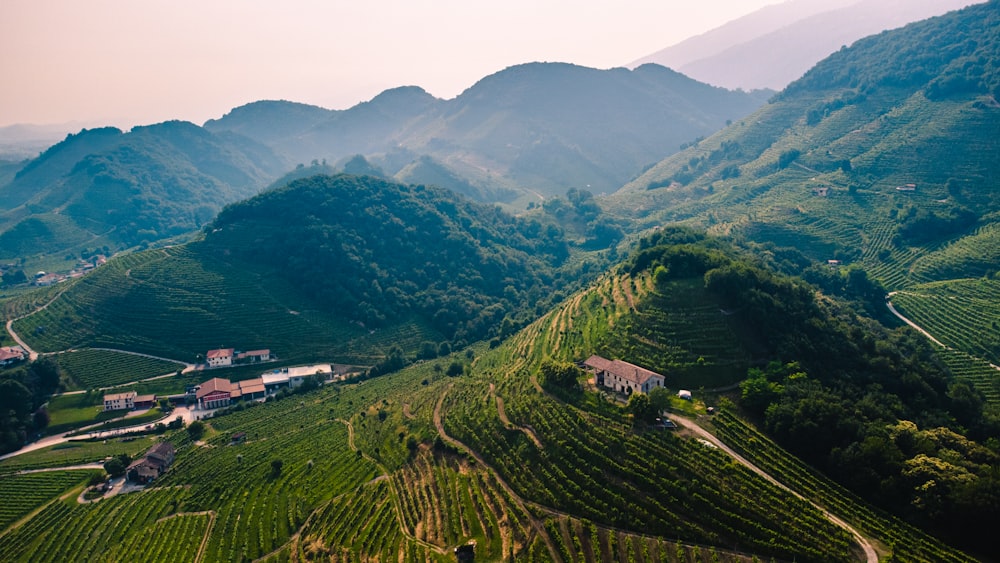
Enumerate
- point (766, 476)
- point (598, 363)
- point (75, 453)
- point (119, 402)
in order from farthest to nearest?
1. point (119, 402)
2. point (75, 453)
3. point (598, 363)
4. point (766, 476)

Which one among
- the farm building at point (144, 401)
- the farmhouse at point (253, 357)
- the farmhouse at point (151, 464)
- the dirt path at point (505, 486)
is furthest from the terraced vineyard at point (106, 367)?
the dirt path at point (505, 486)

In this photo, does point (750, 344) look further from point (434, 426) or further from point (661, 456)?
point (434, 426)

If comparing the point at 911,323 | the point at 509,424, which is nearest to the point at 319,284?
the point at 509,424

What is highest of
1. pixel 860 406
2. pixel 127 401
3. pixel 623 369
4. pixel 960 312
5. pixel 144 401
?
pixel 623 369

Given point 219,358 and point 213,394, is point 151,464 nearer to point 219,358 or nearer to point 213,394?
point 213,394

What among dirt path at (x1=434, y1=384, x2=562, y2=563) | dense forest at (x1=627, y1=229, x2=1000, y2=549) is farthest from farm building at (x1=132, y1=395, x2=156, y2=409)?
dense forest at (x1=627, y1=229, x2=1000, y2=549)

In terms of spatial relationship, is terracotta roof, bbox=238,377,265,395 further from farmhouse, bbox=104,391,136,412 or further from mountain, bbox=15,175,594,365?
farmhouse, bbox=104,391,136,412
